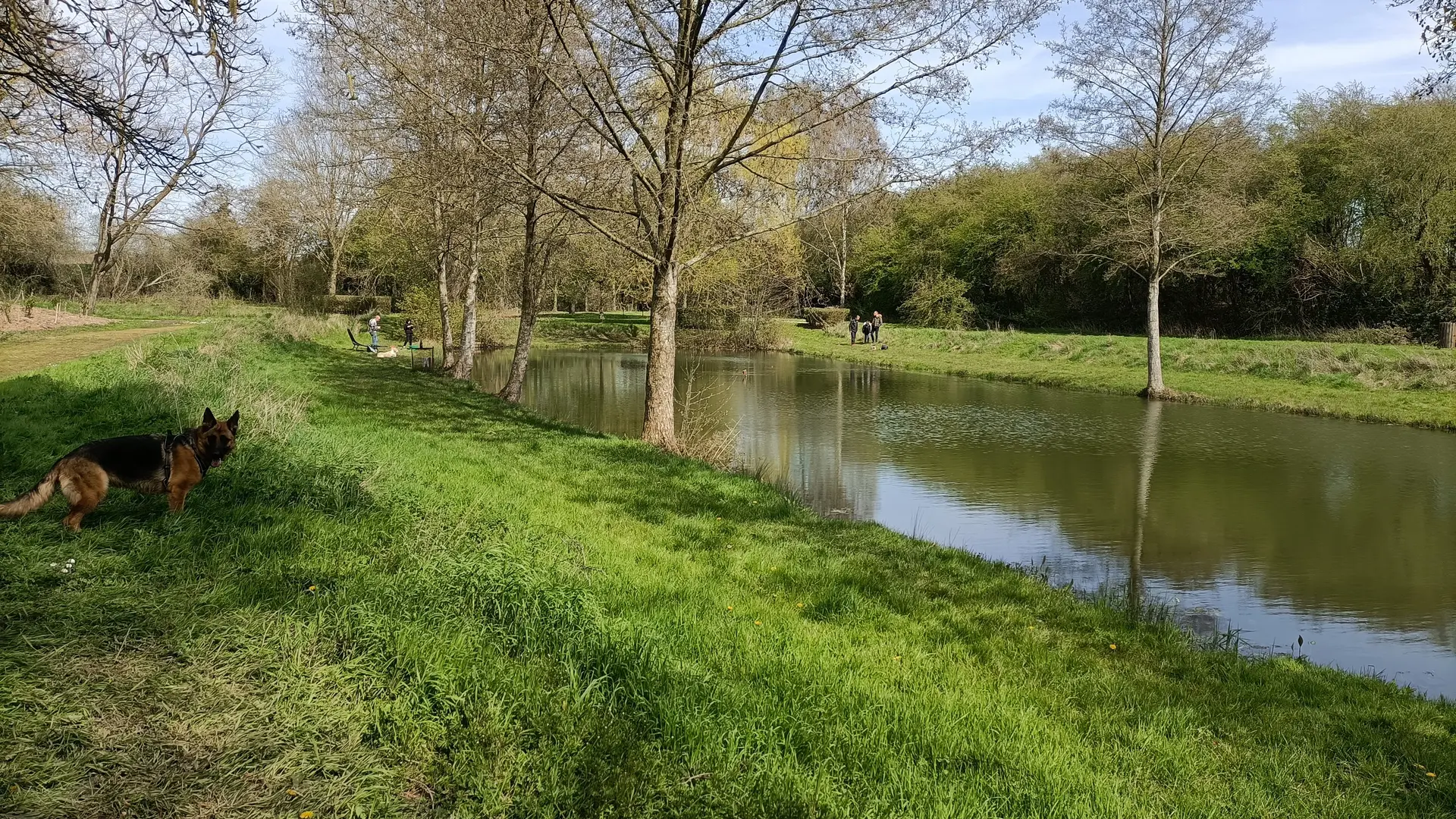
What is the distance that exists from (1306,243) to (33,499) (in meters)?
37.5

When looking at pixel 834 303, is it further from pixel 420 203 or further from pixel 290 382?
pixel 290 382

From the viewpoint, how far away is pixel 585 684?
367 cm

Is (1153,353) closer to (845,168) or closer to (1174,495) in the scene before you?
(1174,495)

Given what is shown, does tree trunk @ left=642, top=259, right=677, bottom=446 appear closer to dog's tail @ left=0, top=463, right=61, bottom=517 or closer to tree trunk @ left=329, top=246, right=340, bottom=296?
dog's tail @ left=0, top=463, right=61, bottom=517

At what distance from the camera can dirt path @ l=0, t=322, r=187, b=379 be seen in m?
12.9

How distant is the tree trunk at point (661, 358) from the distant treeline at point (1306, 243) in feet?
17.5

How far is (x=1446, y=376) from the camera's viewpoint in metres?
19.3

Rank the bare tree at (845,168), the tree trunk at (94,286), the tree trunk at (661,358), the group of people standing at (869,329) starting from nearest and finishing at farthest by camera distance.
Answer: the bare tree at (845,168) < the tree trunk at (661,358) < the tree trunk at (94,286) < the group of people standing at (869,329)

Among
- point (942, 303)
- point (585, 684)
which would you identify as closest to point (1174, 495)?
point (585, 684)

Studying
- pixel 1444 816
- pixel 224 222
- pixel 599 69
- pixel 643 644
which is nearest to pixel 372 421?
pixel 599 69

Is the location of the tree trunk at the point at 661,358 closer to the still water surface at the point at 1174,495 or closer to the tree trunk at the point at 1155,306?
the still water surface at the point at 1174,495

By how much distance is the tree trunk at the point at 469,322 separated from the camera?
1784cm

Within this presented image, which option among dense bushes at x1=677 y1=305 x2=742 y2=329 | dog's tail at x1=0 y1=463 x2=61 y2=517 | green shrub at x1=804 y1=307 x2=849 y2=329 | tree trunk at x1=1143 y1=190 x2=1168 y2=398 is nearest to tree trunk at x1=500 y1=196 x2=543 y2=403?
dog's tail at x1=0 y1=463 x2=61 y2=517

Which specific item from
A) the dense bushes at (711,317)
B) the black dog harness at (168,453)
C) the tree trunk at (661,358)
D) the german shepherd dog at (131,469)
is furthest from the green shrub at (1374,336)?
the black dog harness at (168,453)
